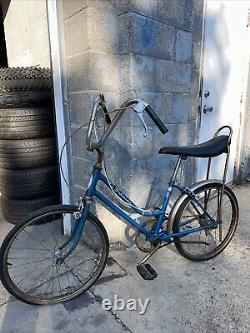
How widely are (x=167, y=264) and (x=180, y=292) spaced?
0.92ft

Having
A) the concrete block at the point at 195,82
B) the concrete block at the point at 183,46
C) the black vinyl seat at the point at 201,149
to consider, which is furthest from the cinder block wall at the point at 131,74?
the black vinyl seat at the point at 201,149

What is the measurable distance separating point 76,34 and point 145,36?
1.52 feet

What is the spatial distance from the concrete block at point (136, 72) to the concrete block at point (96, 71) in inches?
2.0

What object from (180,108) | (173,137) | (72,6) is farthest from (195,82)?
(72,6)

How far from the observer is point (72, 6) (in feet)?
5.91

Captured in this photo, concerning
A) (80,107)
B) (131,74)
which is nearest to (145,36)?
(131,74)

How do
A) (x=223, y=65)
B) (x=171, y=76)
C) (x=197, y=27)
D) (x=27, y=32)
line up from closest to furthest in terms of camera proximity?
1. (x=171, y=76)
2. (x=197, y=27)
3. (x=27, y=32)
4. (x=223, y=65)

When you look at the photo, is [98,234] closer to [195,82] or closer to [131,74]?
[131,74]

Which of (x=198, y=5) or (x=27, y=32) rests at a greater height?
(x=198, y=5)

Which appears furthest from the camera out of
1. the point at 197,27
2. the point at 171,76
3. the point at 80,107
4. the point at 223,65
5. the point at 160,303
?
the point at 223,65

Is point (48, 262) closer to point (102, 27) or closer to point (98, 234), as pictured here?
point (98, 234)

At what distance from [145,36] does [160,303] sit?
5.54ft

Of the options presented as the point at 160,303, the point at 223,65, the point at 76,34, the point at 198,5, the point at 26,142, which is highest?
the point at 198,5

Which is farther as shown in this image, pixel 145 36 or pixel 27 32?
pixel 27 32
